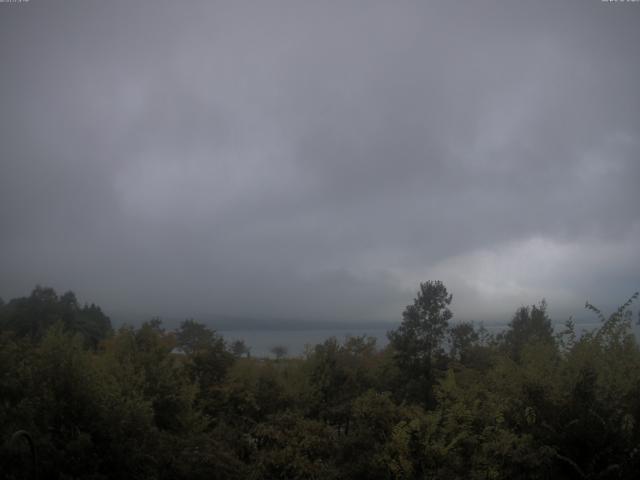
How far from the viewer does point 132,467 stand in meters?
9.48

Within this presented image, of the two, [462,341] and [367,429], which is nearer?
[367,429]

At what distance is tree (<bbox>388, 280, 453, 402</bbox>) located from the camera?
25.7m

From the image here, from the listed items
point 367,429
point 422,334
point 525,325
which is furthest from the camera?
point 525,325

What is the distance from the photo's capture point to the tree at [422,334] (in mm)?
25656

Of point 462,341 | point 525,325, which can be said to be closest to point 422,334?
point 462,341

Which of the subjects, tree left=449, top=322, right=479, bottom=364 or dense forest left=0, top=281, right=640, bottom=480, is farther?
tree left=449, top=322, right=479, bottom=364

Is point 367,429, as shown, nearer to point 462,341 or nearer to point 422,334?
point 422,334

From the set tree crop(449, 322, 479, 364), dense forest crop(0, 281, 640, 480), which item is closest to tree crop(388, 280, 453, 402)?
tree crop(449, 322, 479, 364)

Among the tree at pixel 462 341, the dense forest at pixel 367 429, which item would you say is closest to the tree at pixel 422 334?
the tree at pixel 462 341

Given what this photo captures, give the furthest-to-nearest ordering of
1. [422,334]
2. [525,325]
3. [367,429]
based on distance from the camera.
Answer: [525,325] → [422,334] → [367,429]

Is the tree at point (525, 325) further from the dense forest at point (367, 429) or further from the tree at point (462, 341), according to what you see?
the dense forest at point (367, 429)

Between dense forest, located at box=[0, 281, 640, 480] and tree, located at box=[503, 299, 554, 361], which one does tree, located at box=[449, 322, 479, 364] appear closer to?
tree, located at box=[503, 299, 554, 361]

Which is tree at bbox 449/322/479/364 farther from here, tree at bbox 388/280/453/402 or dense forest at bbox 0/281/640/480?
dense forest at bbox 0/281/640/480

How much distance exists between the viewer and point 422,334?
26.1 metres
